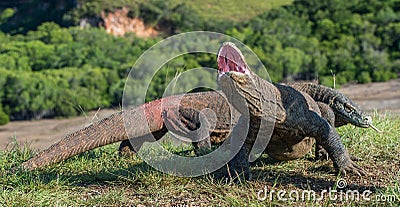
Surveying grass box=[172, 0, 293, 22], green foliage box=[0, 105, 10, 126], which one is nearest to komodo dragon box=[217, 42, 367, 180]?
green foliage box=[0, 105, 10, 126]

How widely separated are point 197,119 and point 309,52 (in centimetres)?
1764

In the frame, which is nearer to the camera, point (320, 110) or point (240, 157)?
point (240, 157)

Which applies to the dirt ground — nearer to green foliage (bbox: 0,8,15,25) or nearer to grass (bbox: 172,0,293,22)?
grass (bbox: 172,0,293,22)

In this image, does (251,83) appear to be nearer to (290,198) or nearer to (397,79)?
(290,198)

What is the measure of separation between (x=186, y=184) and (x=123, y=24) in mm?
29175

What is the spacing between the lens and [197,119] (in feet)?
13.9

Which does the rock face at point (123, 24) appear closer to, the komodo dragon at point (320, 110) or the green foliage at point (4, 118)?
the green foliage at point (4, 118)

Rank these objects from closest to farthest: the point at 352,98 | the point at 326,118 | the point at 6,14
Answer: the point at 326,118 < the point at 352,98 < the point at 6,14

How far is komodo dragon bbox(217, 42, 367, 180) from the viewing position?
8.79 feet

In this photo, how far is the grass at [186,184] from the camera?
2.71 m

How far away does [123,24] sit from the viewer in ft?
103

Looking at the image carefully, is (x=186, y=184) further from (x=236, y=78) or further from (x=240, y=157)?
(x=236, y=78)

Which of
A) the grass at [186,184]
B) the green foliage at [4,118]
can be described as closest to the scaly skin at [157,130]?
the grass at [186,184]

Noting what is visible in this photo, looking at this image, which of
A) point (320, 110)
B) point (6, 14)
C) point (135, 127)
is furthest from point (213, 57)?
point (6, 14)
